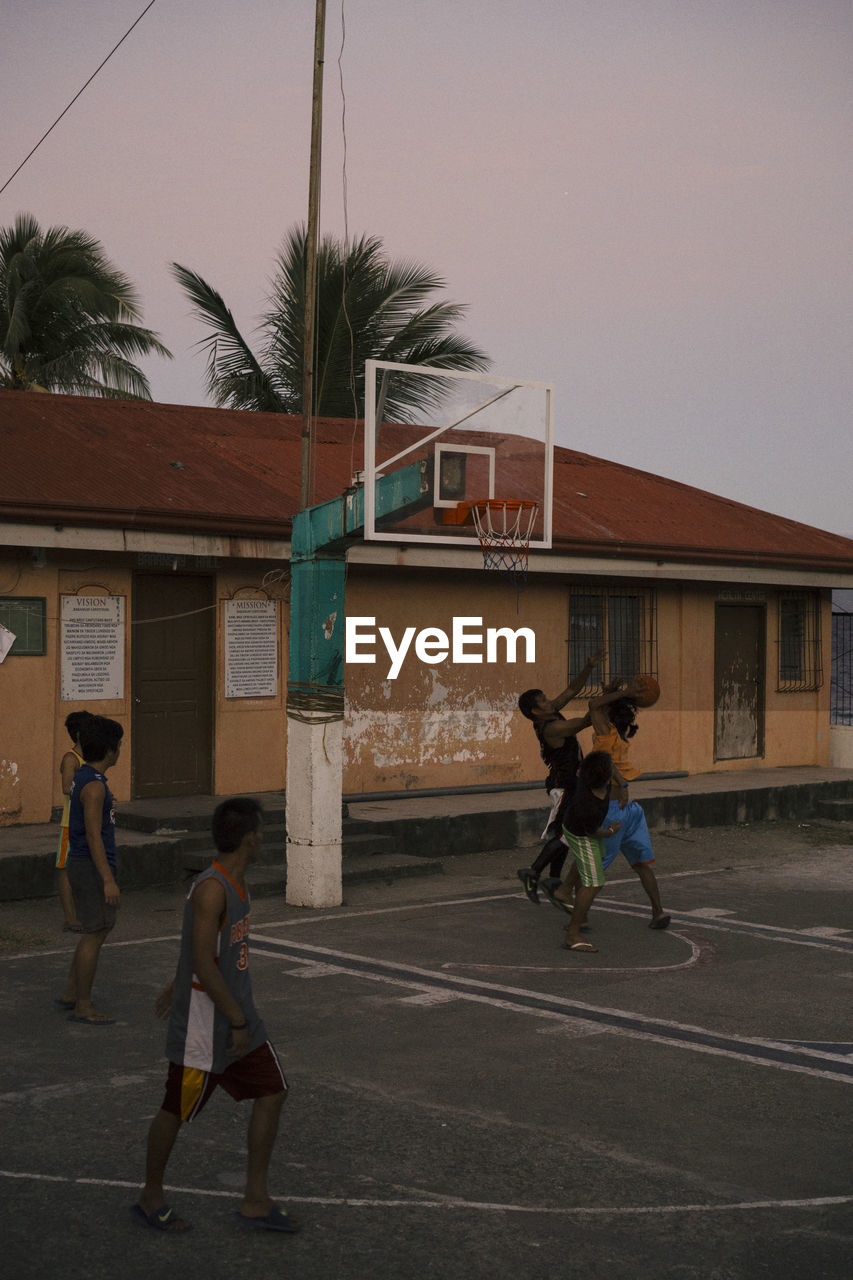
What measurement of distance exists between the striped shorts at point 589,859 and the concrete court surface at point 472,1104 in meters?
0.50

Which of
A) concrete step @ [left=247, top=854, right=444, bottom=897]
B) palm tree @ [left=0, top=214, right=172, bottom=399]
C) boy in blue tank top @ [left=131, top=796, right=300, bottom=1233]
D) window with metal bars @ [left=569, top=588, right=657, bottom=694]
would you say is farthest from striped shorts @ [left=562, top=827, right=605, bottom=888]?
palm tree @ [left=0, top=214, right=172, bottom=399]

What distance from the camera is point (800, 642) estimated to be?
19.6 m

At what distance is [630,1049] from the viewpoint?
7.20m

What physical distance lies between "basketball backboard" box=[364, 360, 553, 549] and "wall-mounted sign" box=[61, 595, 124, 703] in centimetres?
324

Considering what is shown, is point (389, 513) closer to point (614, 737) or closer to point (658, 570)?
A: point (614, 737)

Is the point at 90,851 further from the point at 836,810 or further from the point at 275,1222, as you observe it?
the point at 836,810

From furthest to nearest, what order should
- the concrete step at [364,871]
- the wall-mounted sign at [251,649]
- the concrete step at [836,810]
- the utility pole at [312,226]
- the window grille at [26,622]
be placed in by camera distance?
1. the concrete step at [836,810]
2. the wall-mounted sign at [251,649]
3. the window grille at [26,622]
4. the utility pole at [312,226]
5. the concrete step at [364,871]

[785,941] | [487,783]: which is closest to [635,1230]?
[785,941]

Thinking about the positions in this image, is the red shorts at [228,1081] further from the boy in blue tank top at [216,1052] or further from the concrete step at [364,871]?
the concrete step at [364,871]

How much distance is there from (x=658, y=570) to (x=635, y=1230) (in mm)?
12527

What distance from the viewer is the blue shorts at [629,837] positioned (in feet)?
32.2

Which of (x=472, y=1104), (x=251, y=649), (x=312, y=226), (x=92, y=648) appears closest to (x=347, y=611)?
(x=251, y=649)

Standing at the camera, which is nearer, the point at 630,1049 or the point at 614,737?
the point at 630,1049

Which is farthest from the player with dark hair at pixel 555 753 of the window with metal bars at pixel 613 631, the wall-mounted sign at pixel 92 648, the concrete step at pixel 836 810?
the concrete step at pixel 836 810
